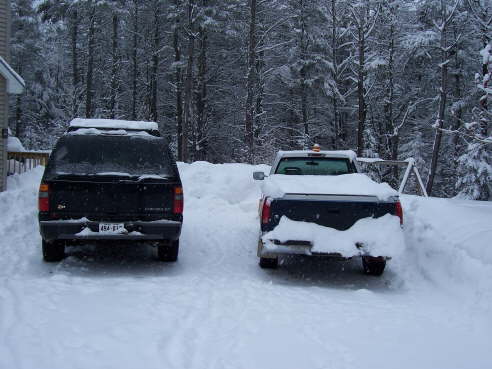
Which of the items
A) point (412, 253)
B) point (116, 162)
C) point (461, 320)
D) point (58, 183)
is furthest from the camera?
point (412, 253)

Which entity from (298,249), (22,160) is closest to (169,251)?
(298,249)

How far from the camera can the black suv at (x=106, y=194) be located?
6773 mm

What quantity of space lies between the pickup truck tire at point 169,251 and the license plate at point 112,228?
93 centimetres

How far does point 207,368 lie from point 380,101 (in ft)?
101

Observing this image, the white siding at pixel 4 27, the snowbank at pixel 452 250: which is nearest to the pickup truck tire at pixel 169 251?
the snowbank at pixel 452 250

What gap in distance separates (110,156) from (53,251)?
1.69 m

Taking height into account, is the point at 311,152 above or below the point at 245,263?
above

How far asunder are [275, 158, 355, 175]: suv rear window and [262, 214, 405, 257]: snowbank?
7.45 ft

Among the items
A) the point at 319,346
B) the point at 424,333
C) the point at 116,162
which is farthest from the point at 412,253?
the point at 116,162

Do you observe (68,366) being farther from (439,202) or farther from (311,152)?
(439,202)

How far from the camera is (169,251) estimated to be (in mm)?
7789

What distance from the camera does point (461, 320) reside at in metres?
5.35

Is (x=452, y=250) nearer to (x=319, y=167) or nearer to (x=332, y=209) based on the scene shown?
(x=332, y=209)

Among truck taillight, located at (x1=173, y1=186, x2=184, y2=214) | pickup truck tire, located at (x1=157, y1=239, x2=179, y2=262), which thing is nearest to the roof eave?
pickup truck tire, located at (x1=157, y1=239, x2=179, y2=262)
